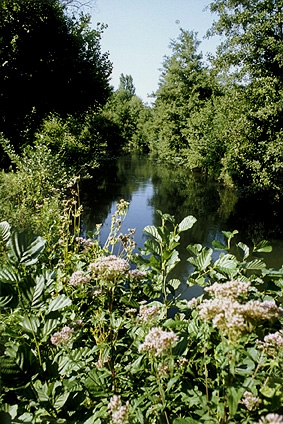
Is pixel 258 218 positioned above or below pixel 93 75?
below

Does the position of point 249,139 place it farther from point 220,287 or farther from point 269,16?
point 220,287

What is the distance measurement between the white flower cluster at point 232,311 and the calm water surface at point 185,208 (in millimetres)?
4900

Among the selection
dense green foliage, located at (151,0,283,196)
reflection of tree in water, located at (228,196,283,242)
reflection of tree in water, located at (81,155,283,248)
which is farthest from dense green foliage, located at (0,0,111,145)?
reflection of tree in water, located at (228,196,283,242)

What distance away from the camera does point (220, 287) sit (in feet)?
3.17

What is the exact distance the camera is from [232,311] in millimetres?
838

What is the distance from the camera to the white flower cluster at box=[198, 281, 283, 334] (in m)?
0.81

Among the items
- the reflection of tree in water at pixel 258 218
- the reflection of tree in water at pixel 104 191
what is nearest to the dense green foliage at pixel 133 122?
the reflection of tree in water at pixel 104 191

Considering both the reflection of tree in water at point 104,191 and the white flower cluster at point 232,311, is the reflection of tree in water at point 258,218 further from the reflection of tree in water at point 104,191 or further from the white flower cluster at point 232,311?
the white flower cluster at point 232,311

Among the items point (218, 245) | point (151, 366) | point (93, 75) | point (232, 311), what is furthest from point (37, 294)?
point (93, 75)

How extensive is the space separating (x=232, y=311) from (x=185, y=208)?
35.9 ft

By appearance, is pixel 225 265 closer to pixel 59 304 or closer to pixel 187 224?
pixel 187 224

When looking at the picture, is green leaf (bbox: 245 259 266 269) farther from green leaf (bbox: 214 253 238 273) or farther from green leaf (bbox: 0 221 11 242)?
green leaf (bbox: 0 221 11 242)

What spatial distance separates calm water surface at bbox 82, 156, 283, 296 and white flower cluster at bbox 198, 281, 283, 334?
4900mm

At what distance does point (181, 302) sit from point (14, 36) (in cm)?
1053
